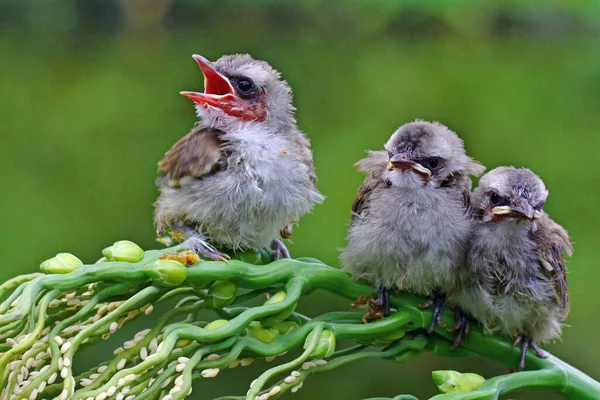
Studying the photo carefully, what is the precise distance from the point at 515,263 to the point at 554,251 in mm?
67

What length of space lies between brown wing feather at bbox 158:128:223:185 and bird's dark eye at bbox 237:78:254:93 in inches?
3.3

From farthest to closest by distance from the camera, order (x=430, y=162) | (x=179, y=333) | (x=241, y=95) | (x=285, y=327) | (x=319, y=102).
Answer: (x=319, y=102), (x=241, y=95), (x=430, y=162), (x=285, y=327), (x=179, y=333)

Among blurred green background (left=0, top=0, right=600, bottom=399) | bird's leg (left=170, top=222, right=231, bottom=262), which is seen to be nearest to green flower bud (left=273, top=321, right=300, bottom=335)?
bird's leg (left=170, top=222, right=231, bottom=262)

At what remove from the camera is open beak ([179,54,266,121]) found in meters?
1.21

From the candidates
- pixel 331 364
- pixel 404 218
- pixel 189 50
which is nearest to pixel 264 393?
pixel 331 364

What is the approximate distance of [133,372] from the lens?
2.52ft

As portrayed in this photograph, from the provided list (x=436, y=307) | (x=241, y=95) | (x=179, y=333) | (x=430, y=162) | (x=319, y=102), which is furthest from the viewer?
(x=319, y=102)

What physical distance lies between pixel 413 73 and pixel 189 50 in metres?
0.51

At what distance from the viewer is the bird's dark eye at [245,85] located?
1251mm

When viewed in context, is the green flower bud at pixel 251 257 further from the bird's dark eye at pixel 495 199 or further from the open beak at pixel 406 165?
the bird's dark eye at pixel 495 199

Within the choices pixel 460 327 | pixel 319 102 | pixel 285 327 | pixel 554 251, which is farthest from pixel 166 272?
pixel 319 102

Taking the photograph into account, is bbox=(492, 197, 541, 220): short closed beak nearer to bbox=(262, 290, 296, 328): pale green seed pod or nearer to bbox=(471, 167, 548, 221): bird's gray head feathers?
bbox=(471, 167, 548, 221): bird's gray head feathers

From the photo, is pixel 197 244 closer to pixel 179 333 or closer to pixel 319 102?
pixel 179 333

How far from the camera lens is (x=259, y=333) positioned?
2.92 ft
